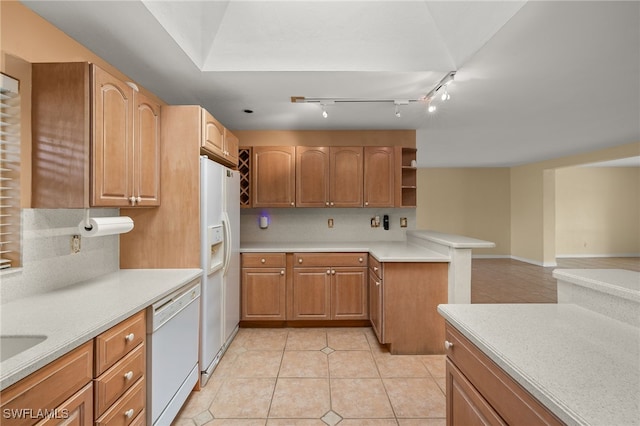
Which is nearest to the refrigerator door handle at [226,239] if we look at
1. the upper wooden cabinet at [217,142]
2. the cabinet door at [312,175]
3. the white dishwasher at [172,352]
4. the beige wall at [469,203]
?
the white dishwasher at [172,352]

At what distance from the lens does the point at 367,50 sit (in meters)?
2.19

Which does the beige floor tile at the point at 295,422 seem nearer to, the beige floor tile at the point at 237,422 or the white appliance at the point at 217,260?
the beige floor tile at the point at 237,422

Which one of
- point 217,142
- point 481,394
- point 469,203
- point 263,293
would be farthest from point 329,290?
point 469,203

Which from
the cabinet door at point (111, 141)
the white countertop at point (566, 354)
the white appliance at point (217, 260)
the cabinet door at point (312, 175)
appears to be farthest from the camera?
the cabinet door at point (312, 175)

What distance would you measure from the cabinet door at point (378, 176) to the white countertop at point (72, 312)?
2.34m

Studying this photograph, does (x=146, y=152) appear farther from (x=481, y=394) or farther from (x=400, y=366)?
(x=400, y=366)

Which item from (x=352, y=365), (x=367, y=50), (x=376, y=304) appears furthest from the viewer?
(x=376, y=304)

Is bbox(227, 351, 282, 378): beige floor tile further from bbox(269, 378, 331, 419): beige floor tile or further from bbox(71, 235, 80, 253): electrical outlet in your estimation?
bbox(71, 235, 80, 253): electrical outlet

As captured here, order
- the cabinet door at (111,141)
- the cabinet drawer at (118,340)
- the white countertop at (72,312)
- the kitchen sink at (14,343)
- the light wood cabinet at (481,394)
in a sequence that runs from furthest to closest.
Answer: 1. the cabinet door at (111,141)
2. the cabinet drawer at (118,340)
3. the kitchen sink at (14,343)
4. the white countertop at (72,312)
5. the light wood cabinet at (481,394)

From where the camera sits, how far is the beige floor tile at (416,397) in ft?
6.46

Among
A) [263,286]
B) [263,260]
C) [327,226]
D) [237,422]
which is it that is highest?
[327,226]

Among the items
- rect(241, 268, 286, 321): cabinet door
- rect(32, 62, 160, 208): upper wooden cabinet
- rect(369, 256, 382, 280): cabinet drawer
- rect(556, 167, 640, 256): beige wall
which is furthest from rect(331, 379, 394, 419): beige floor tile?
rect(556, 167, 640, 256): beige wall

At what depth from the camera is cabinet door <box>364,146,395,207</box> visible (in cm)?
361

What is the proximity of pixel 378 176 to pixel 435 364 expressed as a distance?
6.91 ft
